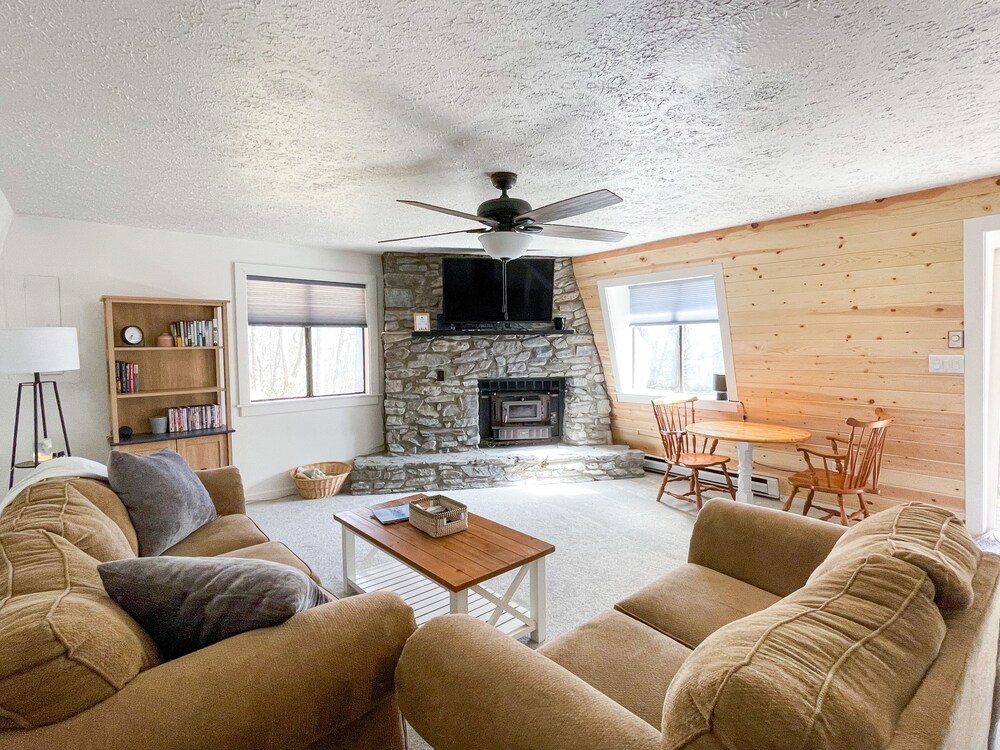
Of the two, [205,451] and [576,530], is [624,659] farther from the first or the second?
[205,451]

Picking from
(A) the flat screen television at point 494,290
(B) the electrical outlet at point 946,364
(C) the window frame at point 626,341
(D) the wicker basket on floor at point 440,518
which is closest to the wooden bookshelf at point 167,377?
(A) the flat screen television at point 494,290

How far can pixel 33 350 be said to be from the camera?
2871 mm

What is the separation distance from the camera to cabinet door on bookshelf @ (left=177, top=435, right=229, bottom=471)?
386 cm

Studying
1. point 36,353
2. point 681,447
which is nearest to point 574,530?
point 681,447

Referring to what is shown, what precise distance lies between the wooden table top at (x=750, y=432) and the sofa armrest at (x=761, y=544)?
172cm

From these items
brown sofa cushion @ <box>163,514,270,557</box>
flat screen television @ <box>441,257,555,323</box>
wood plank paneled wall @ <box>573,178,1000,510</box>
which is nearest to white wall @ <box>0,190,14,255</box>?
brown sofa cushion @ <box>163,514,270,557</box>

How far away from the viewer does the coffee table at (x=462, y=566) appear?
209cm

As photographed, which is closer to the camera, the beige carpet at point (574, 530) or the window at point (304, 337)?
the beige carpet at point (574, 530)

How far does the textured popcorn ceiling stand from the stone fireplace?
2.13 m

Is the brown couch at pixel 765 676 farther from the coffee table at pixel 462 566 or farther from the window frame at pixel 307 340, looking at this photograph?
the window frame at pixel 307 340

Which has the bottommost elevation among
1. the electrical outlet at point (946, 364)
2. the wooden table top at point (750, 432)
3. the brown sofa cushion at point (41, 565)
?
the wooden table top at point (750, 432)

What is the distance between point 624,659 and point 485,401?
13.3ft

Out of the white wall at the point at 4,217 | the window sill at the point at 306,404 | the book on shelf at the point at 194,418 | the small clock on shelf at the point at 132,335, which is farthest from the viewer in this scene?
the window sill at the point at 306,404

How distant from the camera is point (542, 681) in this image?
1070 millimetres
